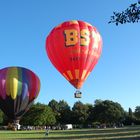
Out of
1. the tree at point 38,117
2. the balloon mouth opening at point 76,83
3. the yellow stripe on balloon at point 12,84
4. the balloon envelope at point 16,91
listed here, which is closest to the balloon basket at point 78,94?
the balloon mouth opening at point 76,83

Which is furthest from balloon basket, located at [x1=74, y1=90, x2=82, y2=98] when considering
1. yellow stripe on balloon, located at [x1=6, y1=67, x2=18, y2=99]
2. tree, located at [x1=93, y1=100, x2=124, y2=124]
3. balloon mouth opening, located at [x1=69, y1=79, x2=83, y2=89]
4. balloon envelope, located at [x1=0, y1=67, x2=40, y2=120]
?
tree, located at [x1=93, y1=100, x2=124, y2=124]

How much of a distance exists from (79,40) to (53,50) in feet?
7.77

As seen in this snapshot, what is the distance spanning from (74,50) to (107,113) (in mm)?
88326

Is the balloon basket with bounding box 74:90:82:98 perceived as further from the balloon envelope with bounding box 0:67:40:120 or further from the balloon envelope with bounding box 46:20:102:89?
the balloon envelope with bounding box 0:67:40:120

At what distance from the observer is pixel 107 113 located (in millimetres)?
119938

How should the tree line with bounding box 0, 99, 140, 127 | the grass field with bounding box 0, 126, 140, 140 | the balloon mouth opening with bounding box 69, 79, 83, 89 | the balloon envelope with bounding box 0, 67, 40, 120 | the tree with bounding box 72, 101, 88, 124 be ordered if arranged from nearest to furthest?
1. the grass field with bounding box 0, 126, 140, 140
2. the balloon mouth opening with bounding box 69, 79, 83, 89
3. the balloon envelope with bounding box 0, 67, 40, 120
4. the tree line with bounding box 0, 99, 140, 127
5. the tree with bounding box 72, 101, 88, 124

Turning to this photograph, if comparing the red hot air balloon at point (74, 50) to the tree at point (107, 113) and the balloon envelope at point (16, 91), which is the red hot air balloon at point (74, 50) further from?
the tree at point (107, 113)

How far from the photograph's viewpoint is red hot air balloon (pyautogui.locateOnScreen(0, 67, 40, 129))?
43.8m

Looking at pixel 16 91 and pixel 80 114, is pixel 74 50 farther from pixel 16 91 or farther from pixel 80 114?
pixel 80 114

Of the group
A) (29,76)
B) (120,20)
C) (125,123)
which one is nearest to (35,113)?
(125,123)

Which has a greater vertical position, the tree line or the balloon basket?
the tree line

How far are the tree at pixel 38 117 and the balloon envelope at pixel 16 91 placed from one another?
192 feet

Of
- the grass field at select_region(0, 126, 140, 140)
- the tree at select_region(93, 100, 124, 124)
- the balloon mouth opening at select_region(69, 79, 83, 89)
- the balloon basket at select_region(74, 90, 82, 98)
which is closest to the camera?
the grass field at select_region(0, 126, 140, 140)

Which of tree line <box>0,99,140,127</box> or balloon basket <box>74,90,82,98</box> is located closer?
balloon basket <box>74,90,82,98</box>
